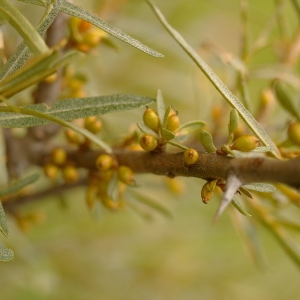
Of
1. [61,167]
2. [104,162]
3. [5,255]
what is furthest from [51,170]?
[5,255]

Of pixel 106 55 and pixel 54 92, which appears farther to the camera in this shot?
pixel 106 55

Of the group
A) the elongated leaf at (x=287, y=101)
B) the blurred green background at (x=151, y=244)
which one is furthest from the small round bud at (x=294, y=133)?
the blurred green background at (x=151, y=244)

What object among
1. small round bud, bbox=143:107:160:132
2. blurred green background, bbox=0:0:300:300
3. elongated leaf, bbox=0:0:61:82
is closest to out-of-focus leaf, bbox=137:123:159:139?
small round bud, bbox=143:107:160:132

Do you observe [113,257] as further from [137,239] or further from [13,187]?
[13,187]

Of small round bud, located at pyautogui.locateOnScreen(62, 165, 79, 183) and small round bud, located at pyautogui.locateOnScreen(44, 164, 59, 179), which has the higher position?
small round bud, located at pyautogui.locateOnScreen(44, 164, 59, 179)

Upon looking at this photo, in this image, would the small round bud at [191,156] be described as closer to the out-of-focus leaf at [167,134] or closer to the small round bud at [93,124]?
the out-of-focus leaf at [167,134]

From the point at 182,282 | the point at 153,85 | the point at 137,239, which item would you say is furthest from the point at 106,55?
the point at 182,282

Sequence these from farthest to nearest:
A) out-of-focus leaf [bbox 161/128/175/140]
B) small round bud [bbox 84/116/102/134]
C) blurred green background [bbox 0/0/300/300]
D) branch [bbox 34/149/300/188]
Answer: blurred green background [bbox 0/0/300/300] → small round bud [bbox 84/116/102/134] → out-of-focus leaf [bbox 161/128/175/140] → branch [bbox 34/149/300/188]

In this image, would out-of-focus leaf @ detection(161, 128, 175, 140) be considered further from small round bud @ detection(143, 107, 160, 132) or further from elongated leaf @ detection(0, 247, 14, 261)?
elongated leaf @ detection(0, 247, 14, 261)
